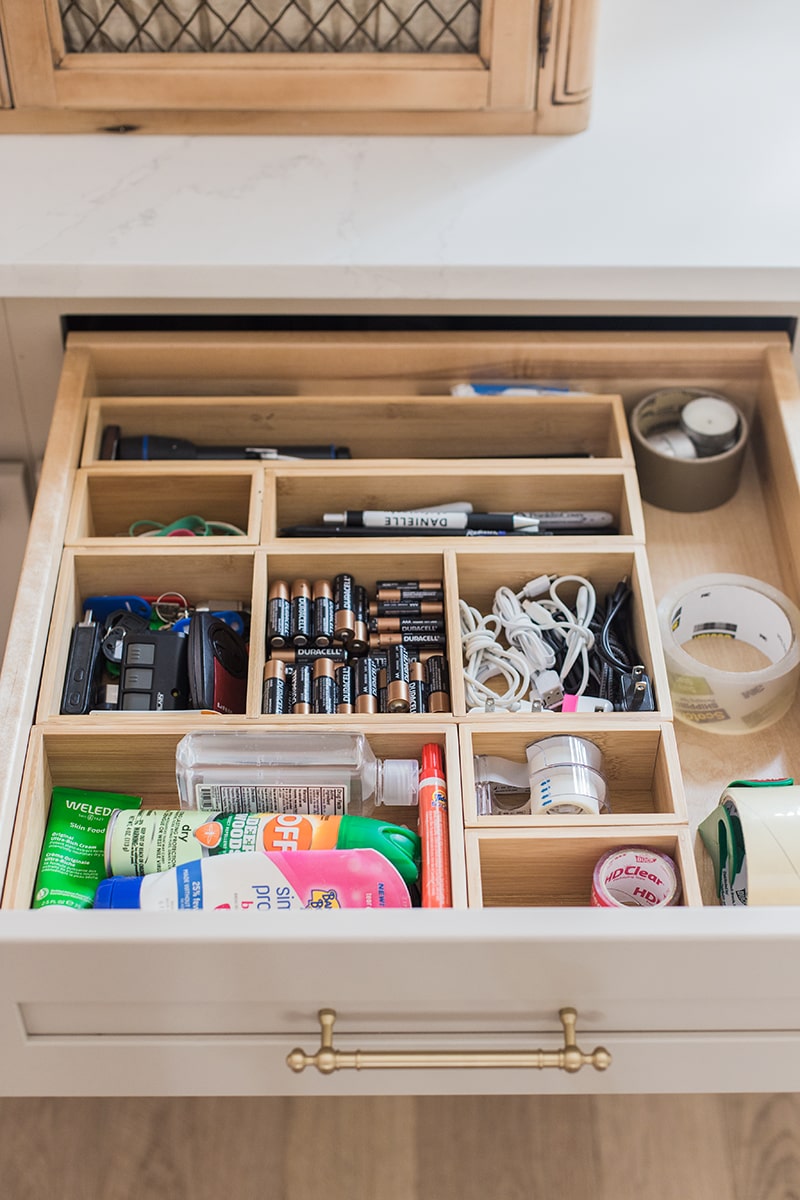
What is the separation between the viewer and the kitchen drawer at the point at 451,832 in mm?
688

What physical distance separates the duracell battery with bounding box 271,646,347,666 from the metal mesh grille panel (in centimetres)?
53

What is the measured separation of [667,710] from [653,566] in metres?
0.21

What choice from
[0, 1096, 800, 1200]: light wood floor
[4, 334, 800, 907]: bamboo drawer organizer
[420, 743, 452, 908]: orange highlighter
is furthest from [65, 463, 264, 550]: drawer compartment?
[0, 1096, 800, 1200]: light wood floor

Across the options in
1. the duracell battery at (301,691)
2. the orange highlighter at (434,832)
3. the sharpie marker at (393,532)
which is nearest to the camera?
the orange highlighter at (434,832)

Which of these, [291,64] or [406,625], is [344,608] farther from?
[291,64]

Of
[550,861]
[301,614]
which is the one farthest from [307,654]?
[550,861]

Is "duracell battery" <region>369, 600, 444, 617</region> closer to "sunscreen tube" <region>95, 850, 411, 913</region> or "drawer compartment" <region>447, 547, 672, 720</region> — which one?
"drawer compartment" <region>447, 547, 672, 720</region>

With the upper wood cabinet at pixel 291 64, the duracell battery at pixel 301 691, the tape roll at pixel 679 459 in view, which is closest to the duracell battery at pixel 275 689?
the duracell battery at pixel 301 691

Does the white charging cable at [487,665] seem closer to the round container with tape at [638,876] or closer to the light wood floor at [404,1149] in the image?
the round container with tape at [638,876]

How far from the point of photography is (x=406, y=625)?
3.18 ft

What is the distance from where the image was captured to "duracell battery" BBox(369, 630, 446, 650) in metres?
0.96

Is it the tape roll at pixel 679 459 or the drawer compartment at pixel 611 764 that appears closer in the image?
the drawer compartment at pixel 611 764

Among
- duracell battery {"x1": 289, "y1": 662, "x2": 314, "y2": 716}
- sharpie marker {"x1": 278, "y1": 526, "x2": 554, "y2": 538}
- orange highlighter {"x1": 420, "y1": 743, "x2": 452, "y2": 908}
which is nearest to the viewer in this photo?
orange highlighter {"x1": 420, "y1": 743, "x2": 452, "y2": 908}

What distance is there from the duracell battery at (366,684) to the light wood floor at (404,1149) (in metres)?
0.48
